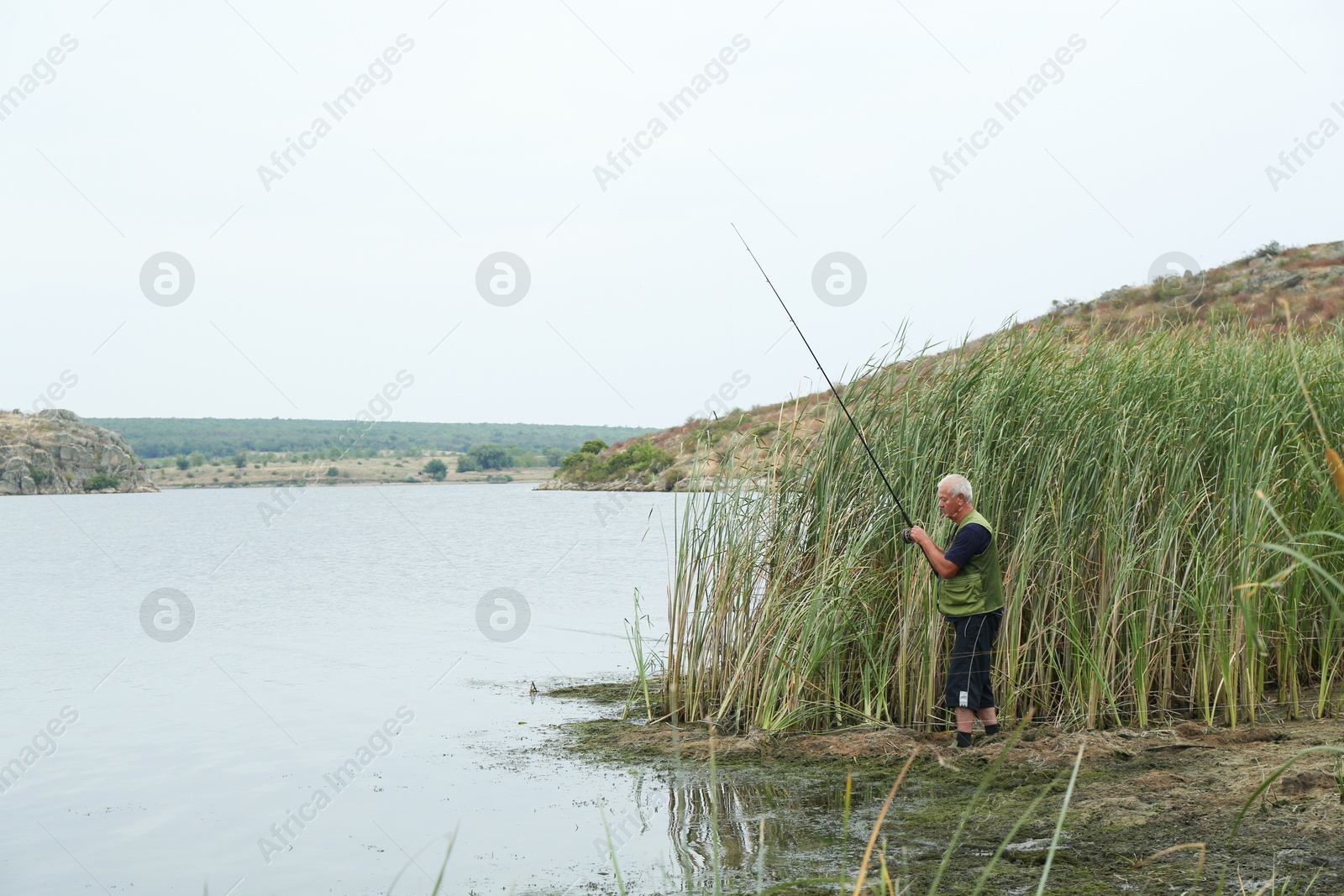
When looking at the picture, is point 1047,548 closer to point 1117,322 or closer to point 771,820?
point 771,820

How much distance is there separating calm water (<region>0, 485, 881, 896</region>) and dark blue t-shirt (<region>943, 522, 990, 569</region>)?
71.3 inches

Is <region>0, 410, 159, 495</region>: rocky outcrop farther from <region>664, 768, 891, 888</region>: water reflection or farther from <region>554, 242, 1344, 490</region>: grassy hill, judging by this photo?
<region>664, 768, 891, 888</region>: water reflection

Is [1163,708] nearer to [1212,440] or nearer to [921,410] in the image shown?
[1212,440]

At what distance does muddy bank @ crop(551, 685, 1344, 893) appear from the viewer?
5.11 m

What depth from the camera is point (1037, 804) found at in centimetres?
468

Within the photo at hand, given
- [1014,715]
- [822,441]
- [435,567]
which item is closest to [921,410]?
[822,441]

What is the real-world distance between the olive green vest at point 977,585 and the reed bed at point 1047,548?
0.40m

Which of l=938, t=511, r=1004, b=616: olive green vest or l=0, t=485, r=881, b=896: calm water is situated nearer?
l=0, t=485, r=881, b=896: calm water

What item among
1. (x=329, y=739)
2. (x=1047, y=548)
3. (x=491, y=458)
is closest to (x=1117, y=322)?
(x=1047, y=548)

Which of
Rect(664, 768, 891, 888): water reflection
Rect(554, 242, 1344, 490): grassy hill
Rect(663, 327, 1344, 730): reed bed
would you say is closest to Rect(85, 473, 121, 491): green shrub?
Rect(554, 242, 1344, 490): grassy hill

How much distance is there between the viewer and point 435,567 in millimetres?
27391

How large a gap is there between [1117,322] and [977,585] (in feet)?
14.8

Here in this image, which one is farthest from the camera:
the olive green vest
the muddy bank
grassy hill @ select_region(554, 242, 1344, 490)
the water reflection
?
grassy hill @ select_region(554, 242, 1344, 490)

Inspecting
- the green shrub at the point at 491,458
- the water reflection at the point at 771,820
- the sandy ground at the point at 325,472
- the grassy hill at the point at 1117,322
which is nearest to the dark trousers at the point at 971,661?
the water reflection at the point at 771,820
